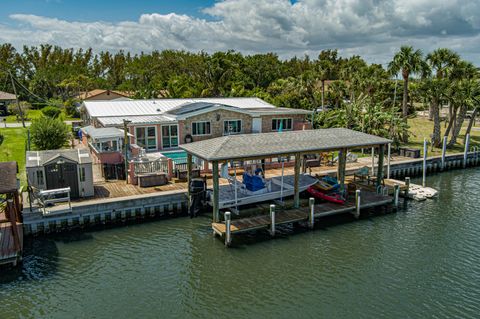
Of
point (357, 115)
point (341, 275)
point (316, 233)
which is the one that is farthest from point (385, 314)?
point (357, 115)

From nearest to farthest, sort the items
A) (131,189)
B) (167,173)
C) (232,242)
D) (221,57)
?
(232,242) < (131,189) < (167,173) < (221,57)

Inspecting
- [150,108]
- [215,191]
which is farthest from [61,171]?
[150,108]

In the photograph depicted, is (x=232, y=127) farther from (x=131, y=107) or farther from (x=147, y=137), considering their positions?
(x=131, y=107)

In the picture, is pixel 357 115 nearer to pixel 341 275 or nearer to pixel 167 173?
pixel 167 173

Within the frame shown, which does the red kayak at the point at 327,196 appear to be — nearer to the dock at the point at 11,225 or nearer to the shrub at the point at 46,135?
the dock at the point at 11,225

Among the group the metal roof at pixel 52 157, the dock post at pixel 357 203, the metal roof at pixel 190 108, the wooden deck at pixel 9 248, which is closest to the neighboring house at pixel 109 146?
the metal roof at pixel 52 157

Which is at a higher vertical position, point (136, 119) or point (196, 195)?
point (136, 119)
